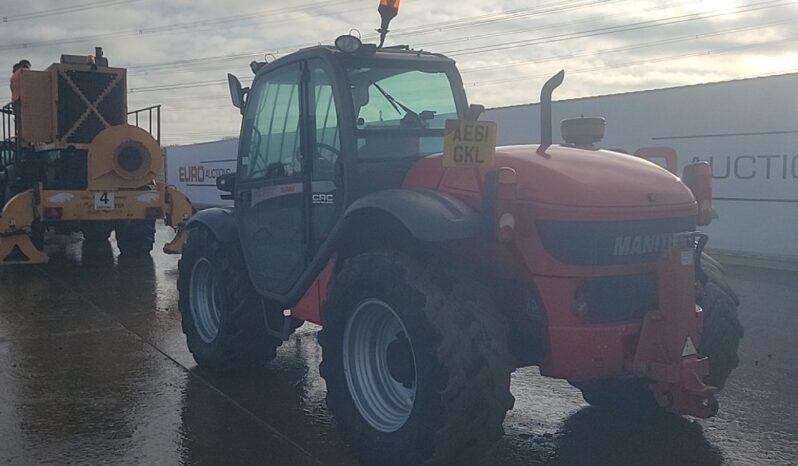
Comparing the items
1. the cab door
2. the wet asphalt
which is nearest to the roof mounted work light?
the cab door

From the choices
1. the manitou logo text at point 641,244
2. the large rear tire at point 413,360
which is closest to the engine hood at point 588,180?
the manitou logo text at point 641,244

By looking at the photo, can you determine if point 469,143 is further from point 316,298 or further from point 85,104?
point 85,104

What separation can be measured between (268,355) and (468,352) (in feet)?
8.62

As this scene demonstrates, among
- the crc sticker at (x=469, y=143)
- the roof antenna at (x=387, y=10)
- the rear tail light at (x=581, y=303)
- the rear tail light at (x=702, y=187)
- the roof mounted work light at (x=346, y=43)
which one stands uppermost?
the roof antenna at (x=387, y=10)

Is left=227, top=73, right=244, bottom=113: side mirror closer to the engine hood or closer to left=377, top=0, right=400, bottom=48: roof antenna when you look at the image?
left=377, top=0, right=400, bottom=48: roof antenna

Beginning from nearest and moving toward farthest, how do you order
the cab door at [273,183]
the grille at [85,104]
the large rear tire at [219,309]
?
1. the cab door at [273,183]
2. the large rear tire at [219,309]
3. the grille at [85,104]

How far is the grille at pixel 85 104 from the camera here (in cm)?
1302

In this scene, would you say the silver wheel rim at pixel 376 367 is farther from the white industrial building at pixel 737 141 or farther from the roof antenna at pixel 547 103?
the white industrial building at pixel 737 141

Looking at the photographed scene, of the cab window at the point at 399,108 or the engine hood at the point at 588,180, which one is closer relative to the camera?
the engine hood at the point at 588,180

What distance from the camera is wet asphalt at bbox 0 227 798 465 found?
168 inches

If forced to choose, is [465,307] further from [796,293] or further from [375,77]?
[796,293]

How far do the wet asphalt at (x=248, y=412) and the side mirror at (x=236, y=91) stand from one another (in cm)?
191

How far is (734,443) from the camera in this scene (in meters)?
4.39

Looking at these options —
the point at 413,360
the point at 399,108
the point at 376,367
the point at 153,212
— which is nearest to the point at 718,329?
the point at 413,360
